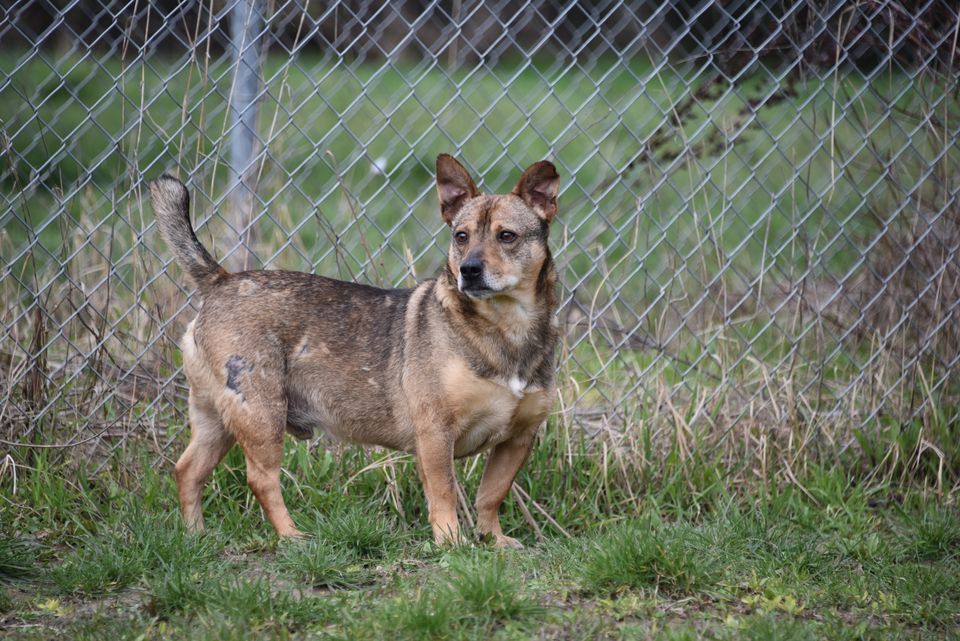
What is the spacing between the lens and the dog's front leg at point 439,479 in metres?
3.95

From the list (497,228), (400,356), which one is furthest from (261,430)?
(497,228)

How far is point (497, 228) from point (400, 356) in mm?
631

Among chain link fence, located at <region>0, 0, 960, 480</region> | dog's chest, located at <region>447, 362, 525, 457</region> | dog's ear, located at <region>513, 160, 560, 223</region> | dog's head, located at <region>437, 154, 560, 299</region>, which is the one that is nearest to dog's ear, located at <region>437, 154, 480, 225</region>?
dog's head, located at <region>437, 154, 560, 299</region>

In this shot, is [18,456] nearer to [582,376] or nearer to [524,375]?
[524,375]

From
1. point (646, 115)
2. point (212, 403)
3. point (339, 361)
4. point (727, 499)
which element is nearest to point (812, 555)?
point (727, 499)

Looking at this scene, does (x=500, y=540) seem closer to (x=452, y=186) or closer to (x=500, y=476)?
(x=500, y=476)

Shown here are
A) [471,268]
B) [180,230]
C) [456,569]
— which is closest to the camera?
[456,569]

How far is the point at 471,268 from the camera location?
3803 millimetres

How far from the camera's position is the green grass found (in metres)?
3.09

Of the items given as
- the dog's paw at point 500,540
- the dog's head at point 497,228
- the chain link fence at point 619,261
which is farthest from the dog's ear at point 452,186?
the dog's paw at point 500,540

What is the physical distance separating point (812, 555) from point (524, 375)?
1.21 m

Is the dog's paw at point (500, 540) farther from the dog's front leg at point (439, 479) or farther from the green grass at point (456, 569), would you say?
the dog's front leg at point (439, 479)

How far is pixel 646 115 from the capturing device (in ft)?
37.5

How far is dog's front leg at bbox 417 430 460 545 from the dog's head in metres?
0.57
